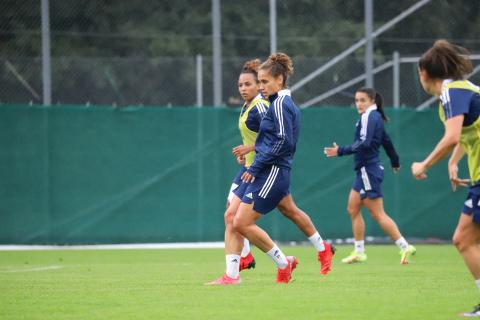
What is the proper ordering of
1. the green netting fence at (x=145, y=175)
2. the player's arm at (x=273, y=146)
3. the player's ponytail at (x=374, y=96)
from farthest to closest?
the green netting fence at (x=145, y=175) → the player's ponytail at (x=374, y=96) → the player's arm at (x=273, y=146)

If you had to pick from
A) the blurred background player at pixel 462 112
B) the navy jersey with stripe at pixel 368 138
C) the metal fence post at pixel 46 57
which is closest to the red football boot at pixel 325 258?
the navy jersey with stripe at pixel 368 138

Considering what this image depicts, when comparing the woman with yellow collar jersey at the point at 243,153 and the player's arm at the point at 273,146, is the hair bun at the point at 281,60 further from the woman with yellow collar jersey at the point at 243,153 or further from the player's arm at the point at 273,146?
the woman with yellow collar jersey at the point at 243,153

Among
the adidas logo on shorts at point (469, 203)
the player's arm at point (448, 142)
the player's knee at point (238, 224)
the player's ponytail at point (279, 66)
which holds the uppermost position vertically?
the player's ponytail at point (279, 66)

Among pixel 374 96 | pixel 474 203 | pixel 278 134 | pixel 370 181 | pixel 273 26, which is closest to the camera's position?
pixel 474 203

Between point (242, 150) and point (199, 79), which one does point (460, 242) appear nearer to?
point (242, 150)

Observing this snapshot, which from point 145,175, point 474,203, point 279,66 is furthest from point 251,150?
point 145,175

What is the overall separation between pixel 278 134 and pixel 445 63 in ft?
7.62

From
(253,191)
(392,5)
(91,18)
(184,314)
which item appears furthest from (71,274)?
(392,5)

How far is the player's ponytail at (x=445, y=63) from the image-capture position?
687 cm

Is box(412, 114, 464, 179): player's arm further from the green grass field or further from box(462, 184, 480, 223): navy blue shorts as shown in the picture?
the green grass field

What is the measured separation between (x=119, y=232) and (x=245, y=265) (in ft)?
18.8

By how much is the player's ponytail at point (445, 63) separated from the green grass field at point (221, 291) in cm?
166

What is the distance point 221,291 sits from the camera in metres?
8.53

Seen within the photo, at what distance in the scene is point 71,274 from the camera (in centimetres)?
1064
